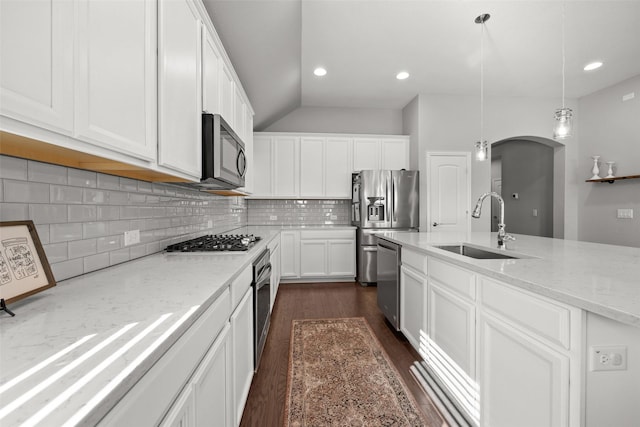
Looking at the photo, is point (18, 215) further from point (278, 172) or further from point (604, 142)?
point (604, 142)

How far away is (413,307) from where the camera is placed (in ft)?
7.30

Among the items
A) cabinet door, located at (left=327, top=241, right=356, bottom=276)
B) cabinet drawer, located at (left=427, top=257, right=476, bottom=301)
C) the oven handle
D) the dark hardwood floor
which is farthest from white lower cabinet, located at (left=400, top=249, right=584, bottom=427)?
cabinet door, located at (left=327, top=241, right=356, bottom=276)

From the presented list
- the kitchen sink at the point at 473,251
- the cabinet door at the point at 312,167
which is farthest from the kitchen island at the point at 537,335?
the cabinet door at the point at 312,167

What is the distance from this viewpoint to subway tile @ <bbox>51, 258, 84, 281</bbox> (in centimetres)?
107

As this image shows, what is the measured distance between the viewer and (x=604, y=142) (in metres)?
4.23

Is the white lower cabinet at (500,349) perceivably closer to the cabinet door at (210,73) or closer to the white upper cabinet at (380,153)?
the cabinet door at (210,73)

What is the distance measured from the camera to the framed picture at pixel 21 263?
0.78 metres

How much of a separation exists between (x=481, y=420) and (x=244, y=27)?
3.15 meters

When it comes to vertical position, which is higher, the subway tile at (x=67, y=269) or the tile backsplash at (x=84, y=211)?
the tile backsplash at (x=84, y=211)

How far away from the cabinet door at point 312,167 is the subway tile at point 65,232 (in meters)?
3.56

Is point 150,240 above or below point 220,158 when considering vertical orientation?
below

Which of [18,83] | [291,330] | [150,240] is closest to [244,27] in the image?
[150,240]

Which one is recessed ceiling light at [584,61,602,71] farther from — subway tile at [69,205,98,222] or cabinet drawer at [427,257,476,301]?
subway tile at [69,205,98,222]

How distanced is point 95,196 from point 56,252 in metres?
0.31
